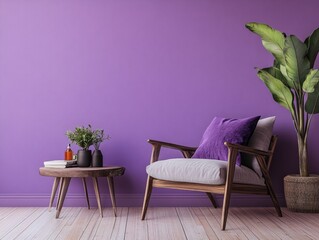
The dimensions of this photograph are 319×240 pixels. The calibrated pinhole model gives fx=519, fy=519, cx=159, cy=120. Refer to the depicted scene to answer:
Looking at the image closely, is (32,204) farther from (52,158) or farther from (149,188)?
(149,188)

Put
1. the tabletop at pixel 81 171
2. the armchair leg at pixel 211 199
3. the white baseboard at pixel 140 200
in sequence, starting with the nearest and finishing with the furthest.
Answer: the tabletop at pixel 81 171 < the armchair leg at pixel 211 199 < the white baseboard at pixel 140 200

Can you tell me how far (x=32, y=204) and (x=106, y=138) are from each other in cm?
87

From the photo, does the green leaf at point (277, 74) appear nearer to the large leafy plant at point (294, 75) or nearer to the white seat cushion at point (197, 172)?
the large leafy plant at point (294, 75)

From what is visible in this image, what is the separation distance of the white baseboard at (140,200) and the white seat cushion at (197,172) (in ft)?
2.30

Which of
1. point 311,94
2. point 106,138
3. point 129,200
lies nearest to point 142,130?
point 106,138

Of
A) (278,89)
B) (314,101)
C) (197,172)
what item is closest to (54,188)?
(197,172)

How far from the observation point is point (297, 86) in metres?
4.26

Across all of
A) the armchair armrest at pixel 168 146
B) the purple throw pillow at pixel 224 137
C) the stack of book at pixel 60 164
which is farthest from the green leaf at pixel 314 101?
the stack of book at pixel 60 164

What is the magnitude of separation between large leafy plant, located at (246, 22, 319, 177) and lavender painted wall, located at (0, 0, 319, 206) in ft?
1.08

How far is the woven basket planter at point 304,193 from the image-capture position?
4199mm

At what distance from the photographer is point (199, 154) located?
4133 millimetres

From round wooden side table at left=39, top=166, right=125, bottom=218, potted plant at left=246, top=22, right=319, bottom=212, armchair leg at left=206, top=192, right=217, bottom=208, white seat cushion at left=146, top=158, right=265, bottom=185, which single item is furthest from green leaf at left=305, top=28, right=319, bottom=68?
round wooden side table at left=39, top=166, right=125, bottom=218

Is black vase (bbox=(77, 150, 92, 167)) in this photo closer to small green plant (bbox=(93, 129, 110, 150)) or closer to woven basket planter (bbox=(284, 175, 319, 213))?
small green plant (bbox=(93, 129, 110, 150))

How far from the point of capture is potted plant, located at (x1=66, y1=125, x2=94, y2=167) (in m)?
4.18
